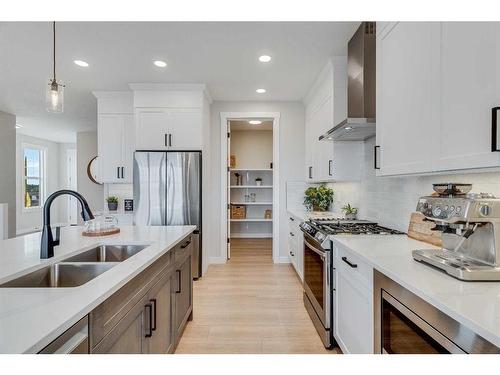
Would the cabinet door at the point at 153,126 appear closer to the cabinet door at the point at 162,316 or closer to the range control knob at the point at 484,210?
the cabinet door at the point at 162,316

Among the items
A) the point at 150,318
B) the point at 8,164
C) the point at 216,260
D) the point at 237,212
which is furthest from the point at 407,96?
the point at 8,164

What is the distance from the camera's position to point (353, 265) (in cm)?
177

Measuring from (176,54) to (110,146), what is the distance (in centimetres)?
211

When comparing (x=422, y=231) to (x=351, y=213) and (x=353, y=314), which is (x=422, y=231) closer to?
(x=353, y=314)

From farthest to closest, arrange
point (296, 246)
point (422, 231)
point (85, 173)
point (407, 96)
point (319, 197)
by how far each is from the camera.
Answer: point (85, 173), point (319, 197), point (296, 246), point (422, 231), point (407, 96)

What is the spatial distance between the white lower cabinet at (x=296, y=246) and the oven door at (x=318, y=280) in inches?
24.7

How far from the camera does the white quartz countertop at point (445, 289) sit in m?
0.85

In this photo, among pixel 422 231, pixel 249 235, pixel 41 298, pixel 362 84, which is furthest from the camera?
pixel 249 235

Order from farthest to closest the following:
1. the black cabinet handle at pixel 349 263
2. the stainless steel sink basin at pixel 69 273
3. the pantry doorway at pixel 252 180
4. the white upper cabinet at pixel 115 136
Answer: the pantry doorway at pixel 252 180 → the white upper cabinet at pixel 115 136 → the black cabinet handle at pixel 349 263 → the stainless steel sink basin at pixel 69 273

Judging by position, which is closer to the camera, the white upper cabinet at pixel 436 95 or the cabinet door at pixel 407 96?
the white upper cabinet at pixel 436 95

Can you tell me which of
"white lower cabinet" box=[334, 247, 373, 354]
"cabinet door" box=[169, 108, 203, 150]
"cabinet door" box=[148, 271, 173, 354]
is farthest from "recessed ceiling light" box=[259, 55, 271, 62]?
"cabinet door" box=[148, 271, 173, 354]

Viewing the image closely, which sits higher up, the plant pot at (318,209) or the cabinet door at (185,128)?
the cabinet door at (185,128)

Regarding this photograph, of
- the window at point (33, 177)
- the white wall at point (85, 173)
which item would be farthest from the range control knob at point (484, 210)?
the window at point (33, 177)

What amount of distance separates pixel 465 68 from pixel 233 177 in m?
6.00
